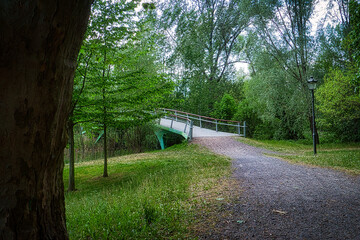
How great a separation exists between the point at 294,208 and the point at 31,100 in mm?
4114

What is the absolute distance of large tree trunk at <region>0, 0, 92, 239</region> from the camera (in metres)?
1.76

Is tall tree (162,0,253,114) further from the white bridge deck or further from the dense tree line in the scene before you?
the white bridge deck

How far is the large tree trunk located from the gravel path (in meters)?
2.12

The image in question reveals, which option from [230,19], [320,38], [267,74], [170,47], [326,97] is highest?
[230,19]

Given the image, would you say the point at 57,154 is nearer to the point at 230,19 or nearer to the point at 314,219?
the point at 314,219

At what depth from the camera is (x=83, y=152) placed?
57.2 feet

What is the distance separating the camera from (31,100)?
1.84m

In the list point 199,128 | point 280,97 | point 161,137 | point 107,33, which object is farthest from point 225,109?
point 107,33

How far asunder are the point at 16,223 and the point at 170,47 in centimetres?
2383

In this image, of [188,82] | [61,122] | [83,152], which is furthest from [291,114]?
[61,122]

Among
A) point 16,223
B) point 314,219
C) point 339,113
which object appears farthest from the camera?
point 339,113

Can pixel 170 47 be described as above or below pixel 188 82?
above

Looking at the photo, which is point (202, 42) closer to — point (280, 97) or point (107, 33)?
point (280, 97)

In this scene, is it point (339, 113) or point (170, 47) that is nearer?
point (339, 113)
